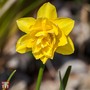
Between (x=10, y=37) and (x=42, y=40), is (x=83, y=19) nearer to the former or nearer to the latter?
(x=10, y=37)

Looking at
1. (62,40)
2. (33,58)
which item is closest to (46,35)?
(62,40)

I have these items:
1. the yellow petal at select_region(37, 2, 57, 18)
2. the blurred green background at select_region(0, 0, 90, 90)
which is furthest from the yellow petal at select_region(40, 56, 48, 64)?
the blurred green background at select_region(0, 0, 90, 90)

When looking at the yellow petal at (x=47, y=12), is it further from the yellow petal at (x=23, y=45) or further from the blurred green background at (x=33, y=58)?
the blurred green background at (x=33, y=58)

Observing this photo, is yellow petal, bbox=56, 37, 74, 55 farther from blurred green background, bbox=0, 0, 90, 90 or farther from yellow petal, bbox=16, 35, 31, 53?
blurred green background, bbox=0, 0, 90, 90

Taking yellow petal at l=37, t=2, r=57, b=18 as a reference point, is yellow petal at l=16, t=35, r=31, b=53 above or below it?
below

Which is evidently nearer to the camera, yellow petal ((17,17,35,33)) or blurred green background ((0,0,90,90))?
yellow petal ((17,17,35,33))

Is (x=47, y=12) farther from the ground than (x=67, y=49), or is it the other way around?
(x=47, y=12)

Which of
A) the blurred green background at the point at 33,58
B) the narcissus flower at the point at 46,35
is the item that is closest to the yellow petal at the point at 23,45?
the narcissus flower at the point at 46,35

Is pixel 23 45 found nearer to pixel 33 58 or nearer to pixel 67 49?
pixel 67 49
